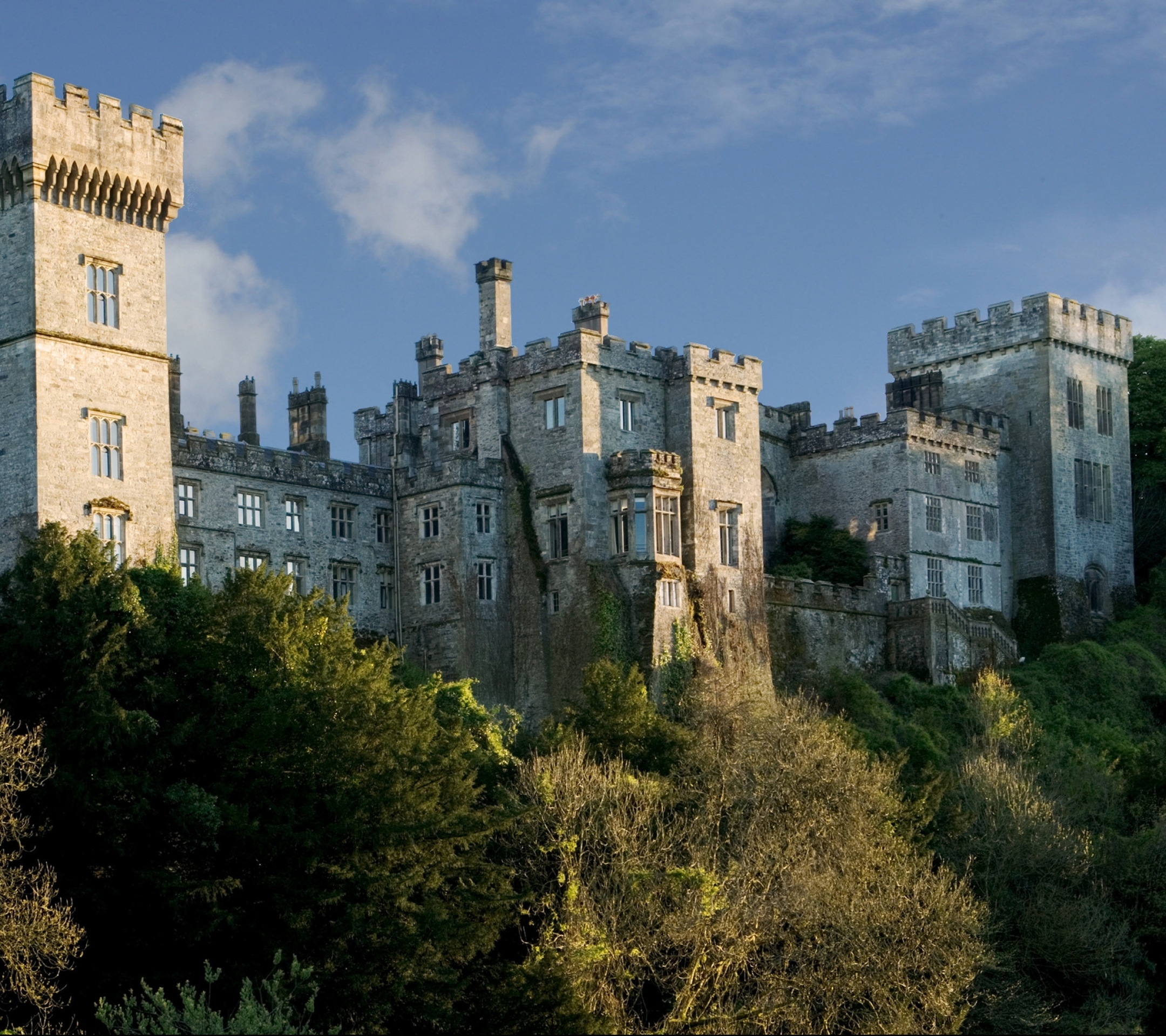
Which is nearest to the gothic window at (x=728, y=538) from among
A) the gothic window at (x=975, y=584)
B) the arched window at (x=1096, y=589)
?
the gothic window at (x=975, y=584)

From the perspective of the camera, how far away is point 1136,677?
70.0 metres

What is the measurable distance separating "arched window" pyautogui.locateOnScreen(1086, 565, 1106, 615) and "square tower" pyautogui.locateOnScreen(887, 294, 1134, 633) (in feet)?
0.19

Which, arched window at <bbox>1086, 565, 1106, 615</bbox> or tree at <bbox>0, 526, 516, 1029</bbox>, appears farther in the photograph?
arched window at <bbox>1086, 565, 1106, 615</bbox>

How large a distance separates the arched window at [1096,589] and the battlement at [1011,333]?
765 centimetres

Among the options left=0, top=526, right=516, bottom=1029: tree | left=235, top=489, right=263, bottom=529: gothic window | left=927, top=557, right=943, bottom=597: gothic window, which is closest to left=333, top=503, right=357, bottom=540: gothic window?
left=235, top=489, right=263, bottom=529: gothic window

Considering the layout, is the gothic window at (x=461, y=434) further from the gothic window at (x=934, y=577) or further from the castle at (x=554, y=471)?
the gothic window at (x=934, y=577)

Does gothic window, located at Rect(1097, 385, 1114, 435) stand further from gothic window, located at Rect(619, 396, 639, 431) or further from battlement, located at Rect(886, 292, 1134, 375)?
gothic window, located at Rect(619, 396, 639, 431)

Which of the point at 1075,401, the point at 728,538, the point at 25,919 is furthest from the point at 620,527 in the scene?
the point at 25,919

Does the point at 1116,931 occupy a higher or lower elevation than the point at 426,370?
lower

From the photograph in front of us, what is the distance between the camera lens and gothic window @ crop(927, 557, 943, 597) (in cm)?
6969

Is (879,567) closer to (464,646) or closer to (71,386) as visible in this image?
(464,646)

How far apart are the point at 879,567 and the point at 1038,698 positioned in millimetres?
6033

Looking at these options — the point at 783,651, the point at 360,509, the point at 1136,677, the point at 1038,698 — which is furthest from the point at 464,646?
the point at 1136,677

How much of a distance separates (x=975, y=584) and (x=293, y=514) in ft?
76.9
